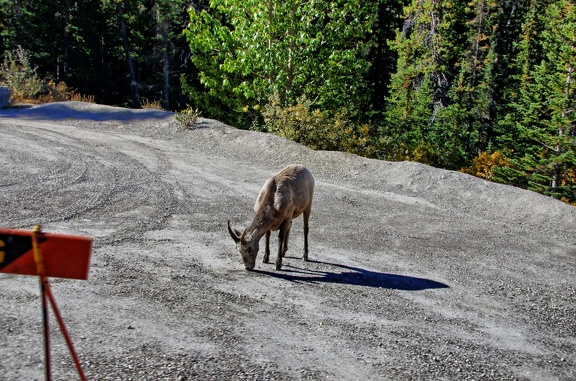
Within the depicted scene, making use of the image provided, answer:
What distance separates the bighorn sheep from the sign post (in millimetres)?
4874

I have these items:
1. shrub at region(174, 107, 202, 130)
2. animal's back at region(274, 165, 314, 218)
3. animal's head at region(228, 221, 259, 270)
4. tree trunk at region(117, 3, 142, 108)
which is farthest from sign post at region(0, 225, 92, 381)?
tree trunk at region(117, 3, 142, 108)

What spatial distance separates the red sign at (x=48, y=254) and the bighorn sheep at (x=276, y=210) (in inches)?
192

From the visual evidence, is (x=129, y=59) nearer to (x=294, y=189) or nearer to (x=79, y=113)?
(x=79, y=113)

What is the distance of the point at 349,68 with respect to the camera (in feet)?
86.6

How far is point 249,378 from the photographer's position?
19.2 ft

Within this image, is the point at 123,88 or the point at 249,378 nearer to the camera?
the point at 249,378

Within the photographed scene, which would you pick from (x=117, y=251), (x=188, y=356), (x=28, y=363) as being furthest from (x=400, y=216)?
(x=28, y=363)

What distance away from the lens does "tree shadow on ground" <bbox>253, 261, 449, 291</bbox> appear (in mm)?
9234

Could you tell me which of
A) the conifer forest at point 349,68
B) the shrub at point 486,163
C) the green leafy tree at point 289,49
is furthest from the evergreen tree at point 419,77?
the green leafy tree at point 289,49

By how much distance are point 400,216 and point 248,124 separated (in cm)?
1735

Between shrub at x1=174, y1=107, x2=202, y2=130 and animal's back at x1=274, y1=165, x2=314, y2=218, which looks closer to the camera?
animal's back at x1=274, y1=165, x2=314, y2=218

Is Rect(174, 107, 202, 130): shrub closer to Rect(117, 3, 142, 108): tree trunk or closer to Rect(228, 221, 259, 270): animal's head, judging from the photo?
Rect(228, 221, 259, 270): animal's head

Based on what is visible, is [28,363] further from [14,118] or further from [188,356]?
[14,118]

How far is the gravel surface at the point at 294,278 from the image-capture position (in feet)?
20.9
